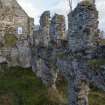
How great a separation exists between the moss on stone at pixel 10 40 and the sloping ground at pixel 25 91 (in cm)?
553

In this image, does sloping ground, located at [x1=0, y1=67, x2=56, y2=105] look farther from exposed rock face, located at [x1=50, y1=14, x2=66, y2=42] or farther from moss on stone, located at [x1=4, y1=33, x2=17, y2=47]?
moss on stone, located at [x1=4, y1=33, x2=17, y2=47]

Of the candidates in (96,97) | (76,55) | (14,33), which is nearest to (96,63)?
(76,55)

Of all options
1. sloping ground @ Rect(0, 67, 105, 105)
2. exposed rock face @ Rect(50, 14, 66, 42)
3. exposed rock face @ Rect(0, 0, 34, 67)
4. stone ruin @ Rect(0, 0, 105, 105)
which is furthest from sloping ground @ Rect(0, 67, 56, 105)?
exposed rock face @ Rect(50, 14, 66, 42)

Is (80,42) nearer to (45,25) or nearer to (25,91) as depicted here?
(25,91)

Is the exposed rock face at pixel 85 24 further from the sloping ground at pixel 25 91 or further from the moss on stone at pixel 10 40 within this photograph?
the moss on stone at pixel 10 40

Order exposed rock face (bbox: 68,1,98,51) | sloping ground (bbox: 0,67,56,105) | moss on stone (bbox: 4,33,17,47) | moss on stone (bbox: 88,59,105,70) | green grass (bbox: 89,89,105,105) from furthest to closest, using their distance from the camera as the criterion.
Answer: moss on stone (bbox: 4,33,17,47) < sloping ground (bbox: 0,67,56,105) < green grass (bbox: 89,89,105,105) < exposed rock face (bbox: 68,1,98,51) < moss on stone (bbox: 88,59,105,70)

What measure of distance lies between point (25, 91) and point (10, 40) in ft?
41.2

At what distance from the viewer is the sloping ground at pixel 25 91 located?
22234mm

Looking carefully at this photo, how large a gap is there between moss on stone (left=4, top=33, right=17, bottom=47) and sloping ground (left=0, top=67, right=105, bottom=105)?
5.53 meters

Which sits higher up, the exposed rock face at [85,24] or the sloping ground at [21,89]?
the exposed rock face at [85,24]

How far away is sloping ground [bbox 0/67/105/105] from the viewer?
72.9ft

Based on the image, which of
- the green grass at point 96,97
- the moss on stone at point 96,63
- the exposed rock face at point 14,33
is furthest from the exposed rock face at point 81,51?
the exposed rock face at point 14,33

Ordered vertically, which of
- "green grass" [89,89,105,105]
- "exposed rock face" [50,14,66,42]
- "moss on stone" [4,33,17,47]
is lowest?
"green grass" [89,89,105,105]

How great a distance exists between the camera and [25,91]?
24484 mm
